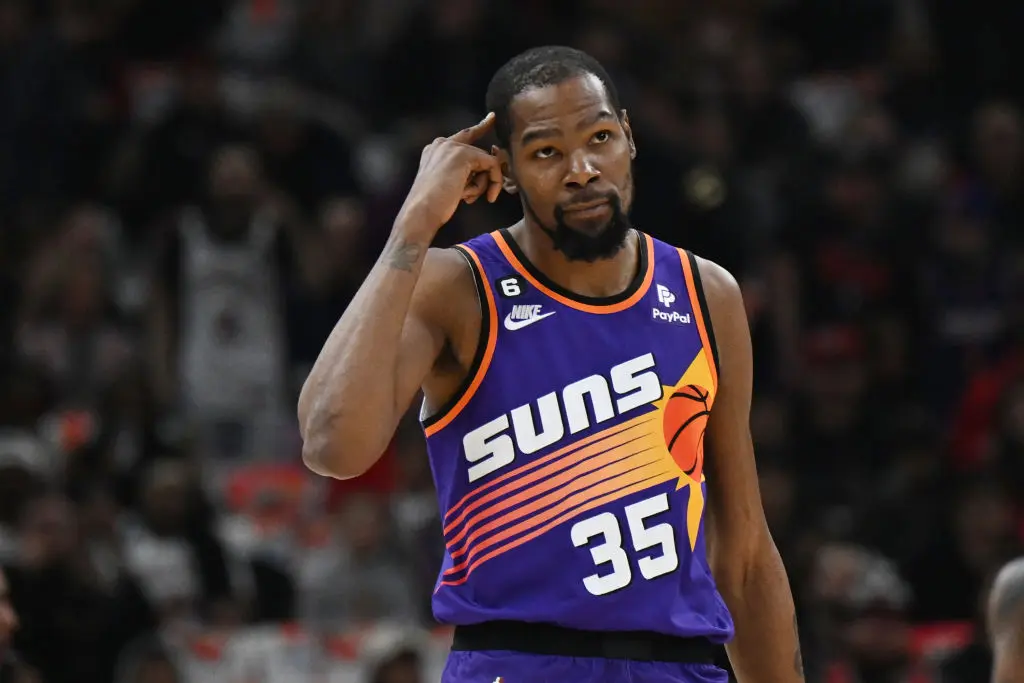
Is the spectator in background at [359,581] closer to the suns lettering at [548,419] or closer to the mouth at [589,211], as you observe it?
the suns lettering at [548,419]

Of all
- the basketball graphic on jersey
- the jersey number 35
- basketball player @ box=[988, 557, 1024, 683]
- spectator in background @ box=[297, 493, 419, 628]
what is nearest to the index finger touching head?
the basketball graphic on jersey

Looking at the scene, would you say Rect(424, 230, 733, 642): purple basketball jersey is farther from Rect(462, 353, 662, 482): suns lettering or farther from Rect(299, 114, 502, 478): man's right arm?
Rect(299, 114, 502, 478): man's right arm

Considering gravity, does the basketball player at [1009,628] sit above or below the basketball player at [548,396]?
below

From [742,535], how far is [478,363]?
0.90 metres

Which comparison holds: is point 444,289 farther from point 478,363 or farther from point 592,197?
point 592,197

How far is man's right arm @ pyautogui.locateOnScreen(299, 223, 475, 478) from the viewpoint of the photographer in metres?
4.12

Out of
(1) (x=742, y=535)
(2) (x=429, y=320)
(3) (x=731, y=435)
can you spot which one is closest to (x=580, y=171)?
(2) (x=429, y=320)

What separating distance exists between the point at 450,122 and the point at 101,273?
263cm

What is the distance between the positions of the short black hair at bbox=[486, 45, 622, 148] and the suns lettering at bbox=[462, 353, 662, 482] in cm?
67

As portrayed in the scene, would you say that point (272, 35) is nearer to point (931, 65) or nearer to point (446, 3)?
point (446, 3)

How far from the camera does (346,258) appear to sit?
1124 centimetres

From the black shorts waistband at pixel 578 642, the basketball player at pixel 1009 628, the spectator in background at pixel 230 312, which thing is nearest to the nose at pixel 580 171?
the black shorts waistband at pixel 578 642

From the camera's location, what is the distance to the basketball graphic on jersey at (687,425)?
439cm

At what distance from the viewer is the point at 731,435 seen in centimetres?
466
